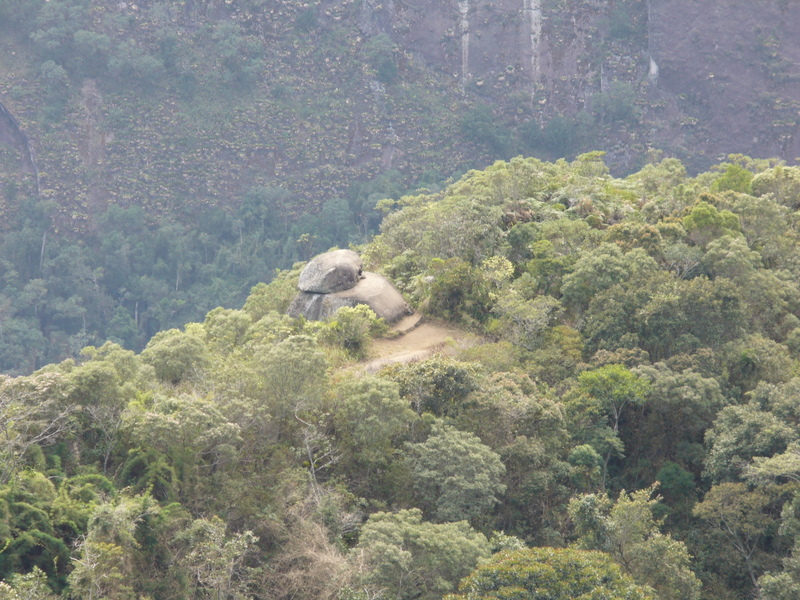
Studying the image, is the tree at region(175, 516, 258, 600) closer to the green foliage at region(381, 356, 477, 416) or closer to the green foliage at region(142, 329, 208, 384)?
the green foliage at region(381, 356, 477, 416)

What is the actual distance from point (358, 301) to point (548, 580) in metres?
13.5

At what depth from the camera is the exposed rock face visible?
2677cm

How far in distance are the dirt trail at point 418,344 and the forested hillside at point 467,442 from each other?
0.39 metres

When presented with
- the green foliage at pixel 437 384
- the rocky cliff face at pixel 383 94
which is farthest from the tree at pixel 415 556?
the rocky cliff face at pixel 383 94

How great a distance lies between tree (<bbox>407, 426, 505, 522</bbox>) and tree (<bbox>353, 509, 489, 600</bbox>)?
1.77 meters

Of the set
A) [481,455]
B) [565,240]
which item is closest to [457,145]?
[565,240]

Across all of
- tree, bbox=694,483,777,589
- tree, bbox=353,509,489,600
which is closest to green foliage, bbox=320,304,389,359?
tree, bbox=353,509,489,600

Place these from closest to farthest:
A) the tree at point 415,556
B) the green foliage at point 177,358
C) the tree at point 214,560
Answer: the tree at point 214,560 → the tree at point 415,556 → the green foliage at point 177,358

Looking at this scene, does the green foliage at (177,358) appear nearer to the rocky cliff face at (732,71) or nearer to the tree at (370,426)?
the tree at (370,426)

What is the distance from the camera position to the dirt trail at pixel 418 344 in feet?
80.0

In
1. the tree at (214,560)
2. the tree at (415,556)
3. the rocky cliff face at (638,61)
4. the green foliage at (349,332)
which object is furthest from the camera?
the rocky cliff face at (638,61)

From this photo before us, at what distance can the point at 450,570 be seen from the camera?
16688 millimetres

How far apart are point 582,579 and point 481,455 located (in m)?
5.27

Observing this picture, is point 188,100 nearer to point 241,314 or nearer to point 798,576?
point 241,314
